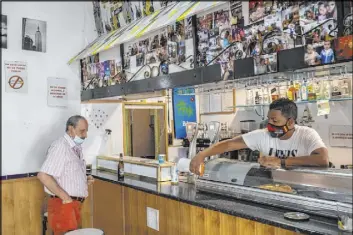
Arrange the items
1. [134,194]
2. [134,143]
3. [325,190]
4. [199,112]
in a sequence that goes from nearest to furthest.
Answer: [325,190], [134,194], [199,112], [134,143]

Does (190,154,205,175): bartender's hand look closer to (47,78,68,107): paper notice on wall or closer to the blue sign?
the blue sign

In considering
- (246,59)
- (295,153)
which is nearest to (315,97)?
(295,153)

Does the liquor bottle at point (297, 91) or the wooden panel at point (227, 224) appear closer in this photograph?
the wooden panel at point (227, 224)

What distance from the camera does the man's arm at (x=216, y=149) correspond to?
2869 mm

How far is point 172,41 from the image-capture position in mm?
2885

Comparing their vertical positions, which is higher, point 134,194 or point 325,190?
point 325,190

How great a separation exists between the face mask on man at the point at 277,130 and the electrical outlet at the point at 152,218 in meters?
1.13

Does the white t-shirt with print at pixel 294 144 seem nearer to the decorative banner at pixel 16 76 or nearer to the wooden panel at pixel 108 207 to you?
the wooden panel at pixel 108 207

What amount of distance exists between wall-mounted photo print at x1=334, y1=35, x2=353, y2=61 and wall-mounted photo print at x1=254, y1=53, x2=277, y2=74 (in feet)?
1.17

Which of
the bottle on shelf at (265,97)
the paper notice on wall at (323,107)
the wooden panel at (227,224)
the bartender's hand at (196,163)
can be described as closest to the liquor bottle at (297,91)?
the paper notice on wall at (323,107)

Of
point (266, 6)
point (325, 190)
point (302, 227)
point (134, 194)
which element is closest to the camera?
point (302, 227)

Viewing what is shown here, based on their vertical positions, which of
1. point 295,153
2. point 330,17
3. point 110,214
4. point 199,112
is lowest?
point 110,214

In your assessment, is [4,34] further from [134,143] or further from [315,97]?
[315,97]

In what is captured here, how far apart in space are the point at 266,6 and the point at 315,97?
1.01 metres
